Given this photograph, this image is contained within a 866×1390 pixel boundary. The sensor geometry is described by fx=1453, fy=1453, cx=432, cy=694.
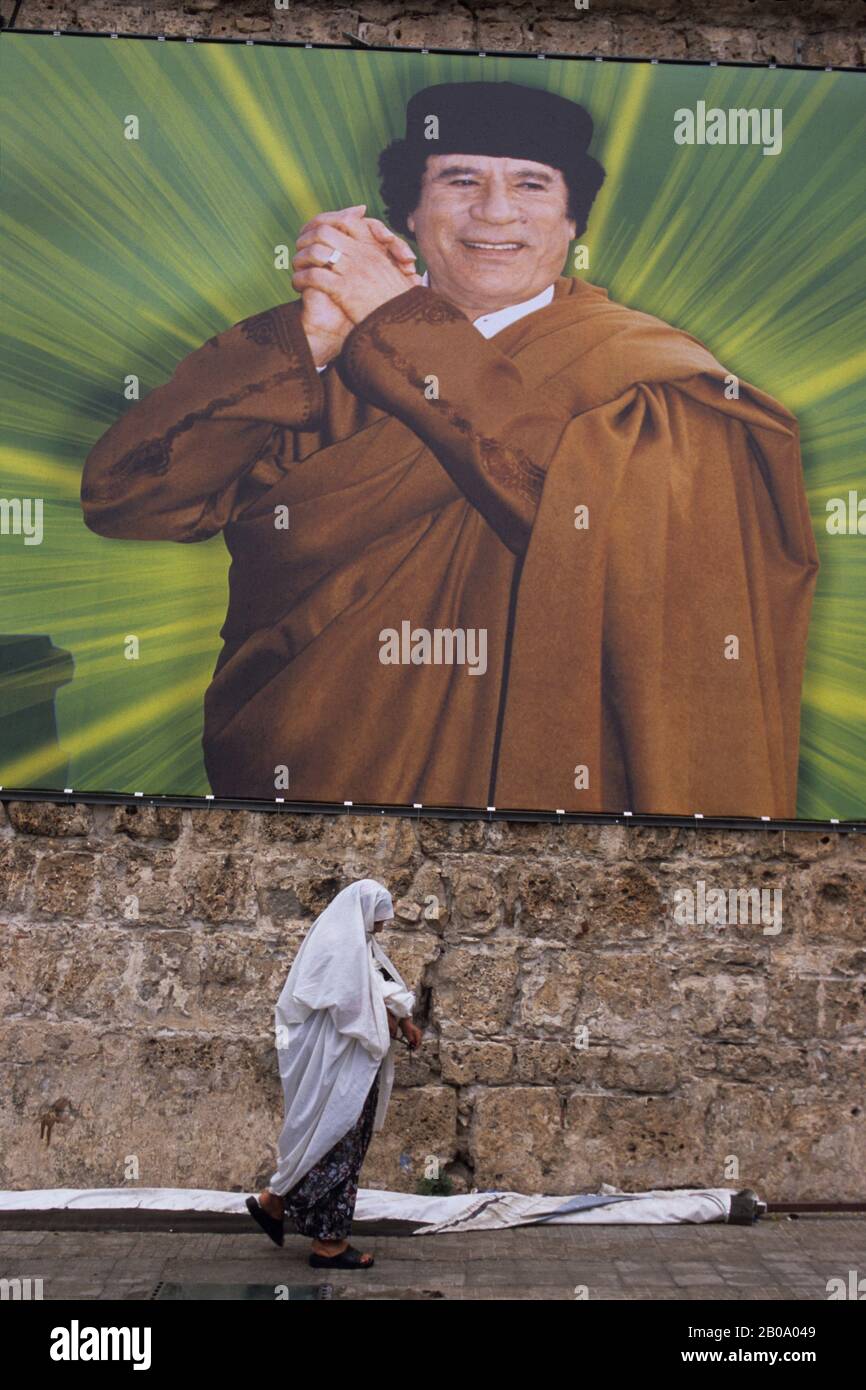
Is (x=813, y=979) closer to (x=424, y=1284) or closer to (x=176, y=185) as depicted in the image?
(x=424, y=1284)

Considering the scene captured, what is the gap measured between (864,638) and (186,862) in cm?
273

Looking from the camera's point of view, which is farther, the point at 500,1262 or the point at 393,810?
the point at 393,810

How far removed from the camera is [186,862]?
5.51 m

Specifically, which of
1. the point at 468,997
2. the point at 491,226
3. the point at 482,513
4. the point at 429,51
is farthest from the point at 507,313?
the point at 468,997

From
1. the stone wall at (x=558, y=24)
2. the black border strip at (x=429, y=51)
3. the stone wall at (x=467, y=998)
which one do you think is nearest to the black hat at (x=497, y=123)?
the black border strip at (x=429, y=51)

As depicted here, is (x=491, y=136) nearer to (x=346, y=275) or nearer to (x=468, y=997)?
(x=346, y=275)

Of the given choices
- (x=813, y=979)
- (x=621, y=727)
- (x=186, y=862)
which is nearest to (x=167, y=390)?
(x=186, y=862)

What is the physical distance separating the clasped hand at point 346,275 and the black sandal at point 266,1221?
10.3 feet

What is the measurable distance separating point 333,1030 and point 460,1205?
1.03 m

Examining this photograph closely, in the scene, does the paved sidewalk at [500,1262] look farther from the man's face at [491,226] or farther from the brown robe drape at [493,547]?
the man's face at [491,226]

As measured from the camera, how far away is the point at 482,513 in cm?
563

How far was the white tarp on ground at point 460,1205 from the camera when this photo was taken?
16.8 feet

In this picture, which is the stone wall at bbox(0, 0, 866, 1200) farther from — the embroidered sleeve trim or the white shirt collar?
the white shirt collar

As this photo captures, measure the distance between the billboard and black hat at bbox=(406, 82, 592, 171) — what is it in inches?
0.5
